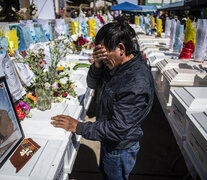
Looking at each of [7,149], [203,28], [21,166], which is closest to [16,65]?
[7,149]

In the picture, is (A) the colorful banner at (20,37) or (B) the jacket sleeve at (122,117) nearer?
(B) the jacket sleeve at (122,117)

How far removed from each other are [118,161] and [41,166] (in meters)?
0.57

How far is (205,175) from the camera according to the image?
1.36m

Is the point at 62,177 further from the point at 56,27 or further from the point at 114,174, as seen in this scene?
the point at 56,27

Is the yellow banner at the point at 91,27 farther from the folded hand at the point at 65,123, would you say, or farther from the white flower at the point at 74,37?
the folded hand at the point at 65,123

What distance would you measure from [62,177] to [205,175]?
105 cm

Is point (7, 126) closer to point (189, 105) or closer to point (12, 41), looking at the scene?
point (12, 41)

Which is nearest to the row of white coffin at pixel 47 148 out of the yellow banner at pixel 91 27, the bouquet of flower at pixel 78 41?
the bouquet of flower at pixel 78 41

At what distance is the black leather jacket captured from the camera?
1081 millimetres

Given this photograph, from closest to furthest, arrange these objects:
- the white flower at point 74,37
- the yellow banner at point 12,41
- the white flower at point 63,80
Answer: the yellow banner at point 12,41, the white flower at point 63,80, the white flower at point 74,37

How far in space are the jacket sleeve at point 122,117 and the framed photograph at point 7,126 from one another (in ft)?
1.44

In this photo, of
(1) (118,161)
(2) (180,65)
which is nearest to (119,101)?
(1) (118,161)

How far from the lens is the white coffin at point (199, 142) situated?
133cm

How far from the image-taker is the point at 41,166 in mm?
1045
